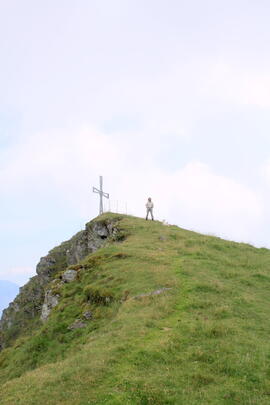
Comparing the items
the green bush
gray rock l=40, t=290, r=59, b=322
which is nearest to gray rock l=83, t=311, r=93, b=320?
the green bush

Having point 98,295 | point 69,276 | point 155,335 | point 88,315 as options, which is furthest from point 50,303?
point 155,335

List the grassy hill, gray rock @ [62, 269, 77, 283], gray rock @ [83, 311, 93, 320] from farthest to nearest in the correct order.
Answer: gray rock @ [62, 269, 77, 283]
gray rock @ [83, 311, 93, 320]
the grassy hill

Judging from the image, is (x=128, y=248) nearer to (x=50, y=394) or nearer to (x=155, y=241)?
(x=155, y=241)

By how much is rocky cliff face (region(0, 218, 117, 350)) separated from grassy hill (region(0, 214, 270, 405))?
15.2 m

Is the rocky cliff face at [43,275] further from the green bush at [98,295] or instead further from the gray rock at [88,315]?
the gray rock at [88,315]

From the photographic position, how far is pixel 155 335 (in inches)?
774

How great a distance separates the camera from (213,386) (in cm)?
1557

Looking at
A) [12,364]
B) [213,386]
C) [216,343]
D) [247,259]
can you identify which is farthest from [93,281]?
[213,386]

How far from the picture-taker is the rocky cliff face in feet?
174

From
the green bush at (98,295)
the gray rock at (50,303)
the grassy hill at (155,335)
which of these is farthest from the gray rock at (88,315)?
the gray rock at (50,303)

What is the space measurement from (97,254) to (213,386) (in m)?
22.5

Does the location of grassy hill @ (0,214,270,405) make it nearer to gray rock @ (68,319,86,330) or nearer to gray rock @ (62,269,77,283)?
gray rock @ (68,319,86,330)

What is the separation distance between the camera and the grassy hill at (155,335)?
15.5m

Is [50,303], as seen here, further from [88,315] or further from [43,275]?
[43,275]
